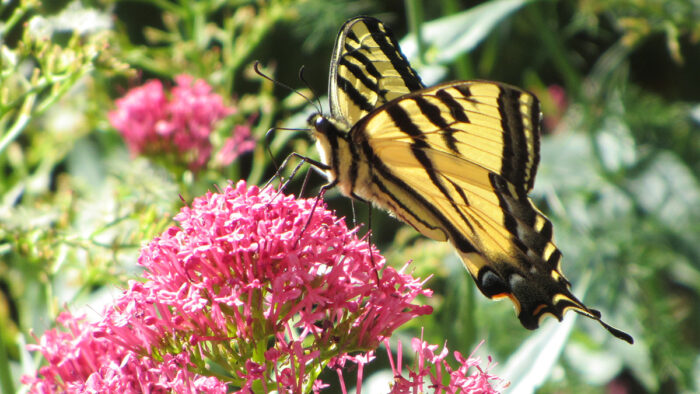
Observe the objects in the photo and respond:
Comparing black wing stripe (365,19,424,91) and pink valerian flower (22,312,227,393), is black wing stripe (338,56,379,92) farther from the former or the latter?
pink valerian flower (22,312,227,393)

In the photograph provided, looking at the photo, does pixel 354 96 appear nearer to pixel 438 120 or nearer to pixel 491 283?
pixel 438 120

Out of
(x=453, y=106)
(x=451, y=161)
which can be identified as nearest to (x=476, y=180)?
(x=451, y=161)

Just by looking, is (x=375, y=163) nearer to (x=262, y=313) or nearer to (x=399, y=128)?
(x=399, y=128)

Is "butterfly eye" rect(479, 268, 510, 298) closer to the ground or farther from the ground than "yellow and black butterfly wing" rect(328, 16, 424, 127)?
closer to the ground

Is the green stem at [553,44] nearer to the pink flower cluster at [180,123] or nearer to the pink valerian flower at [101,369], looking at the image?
the pink flower cluster at [180,123]

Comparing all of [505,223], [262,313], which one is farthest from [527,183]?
[262,313]

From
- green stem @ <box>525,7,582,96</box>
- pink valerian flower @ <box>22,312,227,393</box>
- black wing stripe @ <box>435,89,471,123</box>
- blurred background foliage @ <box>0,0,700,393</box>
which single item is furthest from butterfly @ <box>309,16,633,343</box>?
green stem @ <box>525,7,582,96</box>

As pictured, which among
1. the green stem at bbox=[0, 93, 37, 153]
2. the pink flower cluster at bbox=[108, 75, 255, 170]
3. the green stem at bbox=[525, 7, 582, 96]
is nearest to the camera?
the green stem at bbox=[0, 93, 37, 153]

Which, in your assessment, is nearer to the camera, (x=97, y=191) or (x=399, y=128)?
(x=399, y=128)
